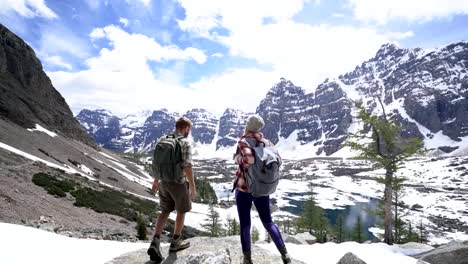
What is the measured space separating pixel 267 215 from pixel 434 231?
10540 centimetres

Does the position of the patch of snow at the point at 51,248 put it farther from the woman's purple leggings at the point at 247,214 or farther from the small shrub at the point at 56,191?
the small shrub at the point at 56,191

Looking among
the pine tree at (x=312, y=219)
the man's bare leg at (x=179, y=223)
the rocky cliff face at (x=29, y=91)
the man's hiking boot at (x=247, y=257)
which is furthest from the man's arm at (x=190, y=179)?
the rocky cliff face at (x=29, y=91)

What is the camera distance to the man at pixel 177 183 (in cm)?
618

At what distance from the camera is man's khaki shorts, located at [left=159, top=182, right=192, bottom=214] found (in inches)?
249

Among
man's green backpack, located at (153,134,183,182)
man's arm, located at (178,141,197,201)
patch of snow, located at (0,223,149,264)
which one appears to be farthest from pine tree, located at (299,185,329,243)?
man's green backpack, located at (153,134,183,182)

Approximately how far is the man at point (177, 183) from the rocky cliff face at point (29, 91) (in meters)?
74.6

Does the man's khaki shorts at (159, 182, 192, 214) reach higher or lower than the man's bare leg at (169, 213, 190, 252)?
higher

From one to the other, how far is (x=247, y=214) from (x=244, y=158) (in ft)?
3.81

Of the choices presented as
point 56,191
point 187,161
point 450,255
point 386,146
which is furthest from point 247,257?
point 56,191

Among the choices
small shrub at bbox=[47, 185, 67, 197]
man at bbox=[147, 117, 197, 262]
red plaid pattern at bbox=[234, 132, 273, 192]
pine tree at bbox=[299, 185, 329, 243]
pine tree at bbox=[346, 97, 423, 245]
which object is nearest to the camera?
red plaid pattern at bbox=[234, 132, 273, 192]

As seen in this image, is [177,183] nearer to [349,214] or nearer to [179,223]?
A: [179,223]

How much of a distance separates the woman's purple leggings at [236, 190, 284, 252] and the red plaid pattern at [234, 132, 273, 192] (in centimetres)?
18

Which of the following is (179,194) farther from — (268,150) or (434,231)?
(434,231)

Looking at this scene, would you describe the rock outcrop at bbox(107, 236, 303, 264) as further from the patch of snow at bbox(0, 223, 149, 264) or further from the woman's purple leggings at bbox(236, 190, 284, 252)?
the patch of snow at bbox(0, 223, 149, 264)
